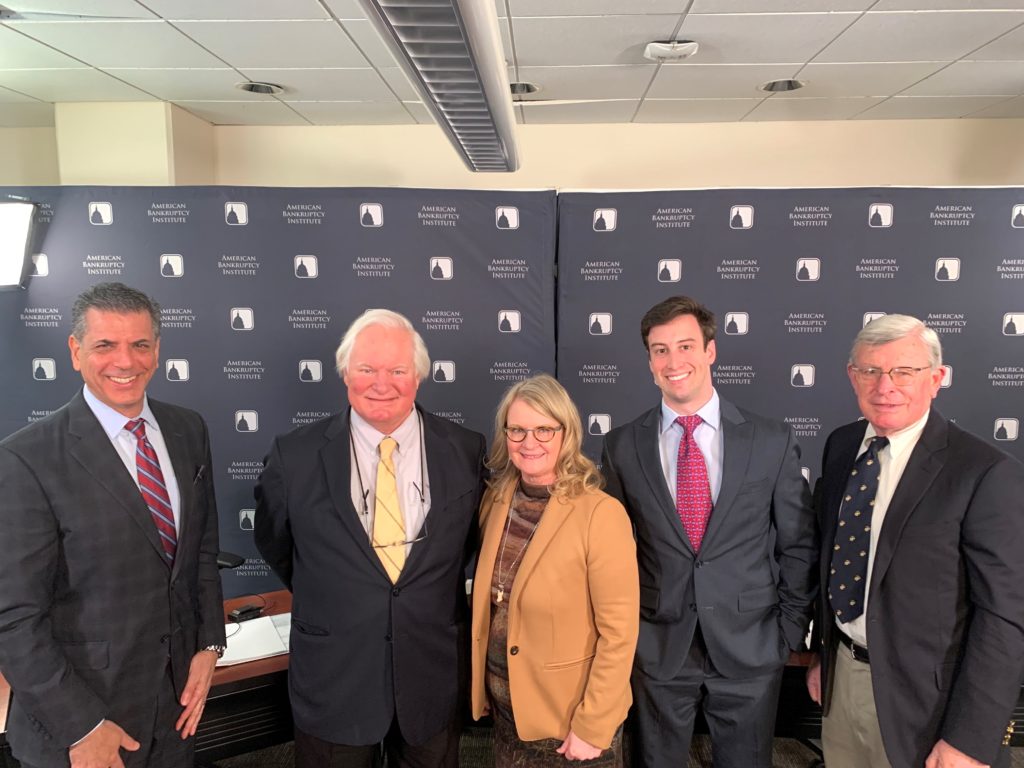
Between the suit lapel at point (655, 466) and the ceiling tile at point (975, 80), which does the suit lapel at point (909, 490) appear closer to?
the suit lapel at point (655, 466)

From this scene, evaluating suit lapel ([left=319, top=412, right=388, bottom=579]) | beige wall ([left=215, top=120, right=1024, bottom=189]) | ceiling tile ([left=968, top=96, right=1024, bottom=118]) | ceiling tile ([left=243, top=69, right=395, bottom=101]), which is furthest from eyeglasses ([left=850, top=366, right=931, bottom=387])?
ceiling tile ([left=968, top=96, right=1024, bottom=118])

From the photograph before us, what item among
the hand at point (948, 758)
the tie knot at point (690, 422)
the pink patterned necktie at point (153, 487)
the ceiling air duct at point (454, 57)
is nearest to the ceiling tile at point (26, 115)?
the ceiling air duct at point (454, 57)

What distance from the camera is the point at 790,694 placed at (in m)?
2.44

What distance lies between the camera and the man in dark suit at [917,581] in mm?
1466

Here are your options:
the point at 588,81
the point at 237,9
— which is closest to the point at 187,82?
the point at 237,9

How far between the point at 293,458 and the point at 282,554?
35 centimetres

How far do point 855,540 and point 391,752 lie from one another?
1471 mm

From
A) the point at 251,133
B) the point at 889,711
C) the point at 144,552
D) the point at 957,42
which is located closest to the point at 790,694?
the point at 889,711

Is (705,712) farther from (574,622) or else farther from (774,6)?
(774,6)

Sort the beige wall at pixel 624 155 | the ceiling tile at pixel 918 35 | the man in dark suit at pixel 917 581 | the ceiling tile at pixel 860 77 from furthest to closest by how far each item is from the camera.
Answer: the beige wall at pixel 624 155 → the ceiling tile at pixel 860 77 → the ceiling tile at pixel 918 35 → the man in dark suit at pixel 917 581

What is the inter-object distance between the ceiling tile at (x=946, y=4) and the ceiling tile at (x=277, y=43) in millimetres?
2620

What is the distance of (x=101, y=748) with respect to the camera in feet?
4.71

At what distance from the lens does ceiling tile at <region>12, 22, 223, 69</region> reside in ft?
9.93

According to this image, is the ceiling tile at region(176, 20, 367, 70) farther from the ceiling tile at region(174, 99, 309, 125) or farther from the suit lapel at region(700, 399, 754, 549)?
the suit lapel at region(700, 399, 754, 549)
